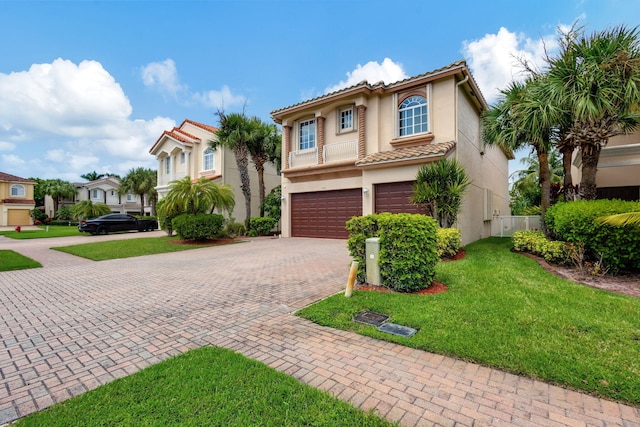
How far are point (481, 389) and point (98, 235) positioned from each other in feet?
91.1

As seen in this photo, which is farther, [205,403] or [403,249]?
[403,249]

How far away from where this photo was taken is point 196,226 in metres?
15.5

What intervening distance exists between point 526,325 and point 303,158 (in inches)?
584

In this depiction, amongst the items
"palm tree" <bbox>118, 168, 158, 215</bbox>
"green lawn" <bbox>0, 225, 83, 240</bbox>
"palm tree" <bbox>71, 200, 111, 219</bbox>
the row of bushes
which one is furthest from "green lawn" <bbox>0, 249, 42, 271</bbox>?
"palm tree" <bbox>118, 168, 158, 215</bbox>

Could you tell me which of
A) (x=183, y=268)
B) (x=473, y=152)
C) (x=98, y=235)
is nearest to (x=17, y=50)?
(x=183, y=268)

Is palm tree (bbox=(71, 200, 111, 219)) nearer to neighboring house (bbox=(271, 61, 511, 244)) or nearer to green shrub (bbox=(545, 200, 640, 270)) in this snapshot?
neighboring house (bbox=(271, 61, 511, 244))

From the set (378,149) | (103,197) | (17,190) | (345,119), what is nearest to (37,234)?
(345,119)

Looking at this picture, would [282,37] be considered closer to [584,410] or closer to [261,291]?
[261,291]

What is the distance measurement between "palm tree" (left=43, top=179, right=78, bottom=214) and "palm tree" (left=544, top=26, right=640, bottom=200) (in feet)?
205

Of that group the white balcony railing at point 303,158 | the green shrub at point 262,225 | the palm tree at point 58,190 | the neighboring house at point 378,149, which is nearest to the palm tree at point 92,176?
the palm tree at point 58,190

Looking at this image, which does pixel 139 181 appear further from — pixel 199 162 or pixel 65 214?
pixel 199 162

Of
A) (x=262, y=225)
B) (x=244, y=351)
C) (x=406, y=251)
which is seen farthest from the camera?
(x=262, y=225)

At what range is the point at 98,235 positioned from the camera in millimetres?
23062

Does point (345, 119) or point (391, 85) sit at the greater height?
point (391, 85)
